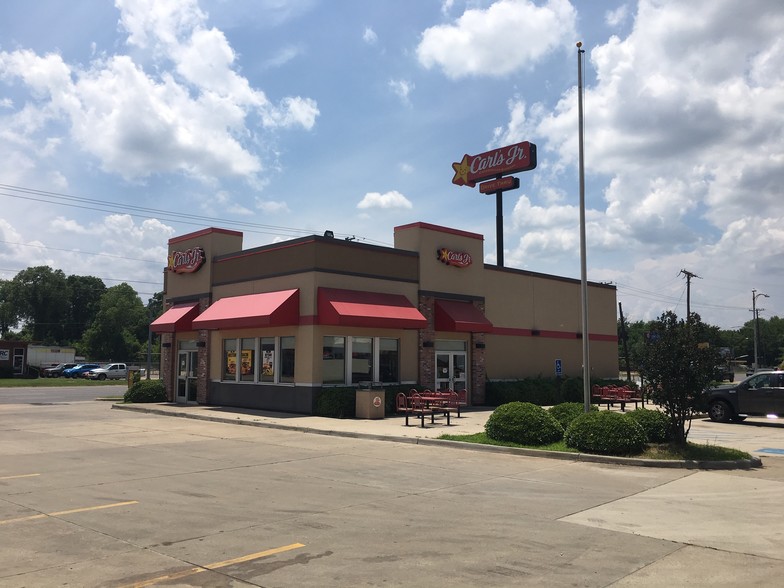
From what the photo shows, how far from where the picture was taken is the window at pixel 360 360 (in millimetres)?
22531

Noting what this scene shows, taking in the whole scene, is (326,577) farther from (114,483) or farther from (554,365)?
(554,365)

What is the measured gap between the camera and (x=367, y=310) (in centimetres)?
2222

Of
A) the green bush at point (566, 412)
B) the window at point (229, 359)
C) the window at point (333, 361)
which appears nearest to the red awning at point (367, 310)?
the window at point (333, 361)

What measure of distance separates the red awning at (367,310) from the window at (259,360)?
2.35m

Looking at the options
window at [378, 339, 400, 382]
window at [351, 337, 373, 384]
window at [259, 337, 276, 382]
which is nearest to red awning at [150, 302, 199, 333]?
window at [259, 337, 276, 382]

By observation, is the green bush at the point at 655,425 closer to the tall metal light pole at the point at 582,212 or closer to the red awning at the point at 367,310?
the tall metal light pole at the point at 582,212

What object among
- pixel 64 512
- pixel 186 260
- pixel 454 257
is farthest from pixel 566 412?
pixel 186 260

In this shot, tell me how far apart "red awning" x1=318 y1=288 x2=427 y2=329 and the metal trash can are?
2.19 meters

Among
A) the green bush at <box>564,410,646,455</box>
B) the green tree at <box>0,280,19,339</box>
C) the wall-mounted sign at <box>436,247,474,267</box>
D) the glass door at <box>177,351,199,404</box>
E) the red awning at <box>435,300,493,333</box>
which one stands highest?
the green tree at <box>0,280,19,339</box>

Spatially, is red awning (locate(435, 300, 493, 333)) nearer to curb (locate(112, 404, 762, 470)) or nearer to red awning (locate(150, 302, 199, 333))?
curb (locate(112, 404, 762, 470))

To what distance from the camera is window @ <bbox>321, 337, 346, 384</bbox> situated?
73.4 feet

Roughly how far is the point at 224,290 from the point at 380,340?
6.99 metres

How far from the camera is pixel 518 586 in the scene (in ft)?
18.9

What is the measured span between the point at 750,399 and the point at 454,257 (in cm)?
1160
